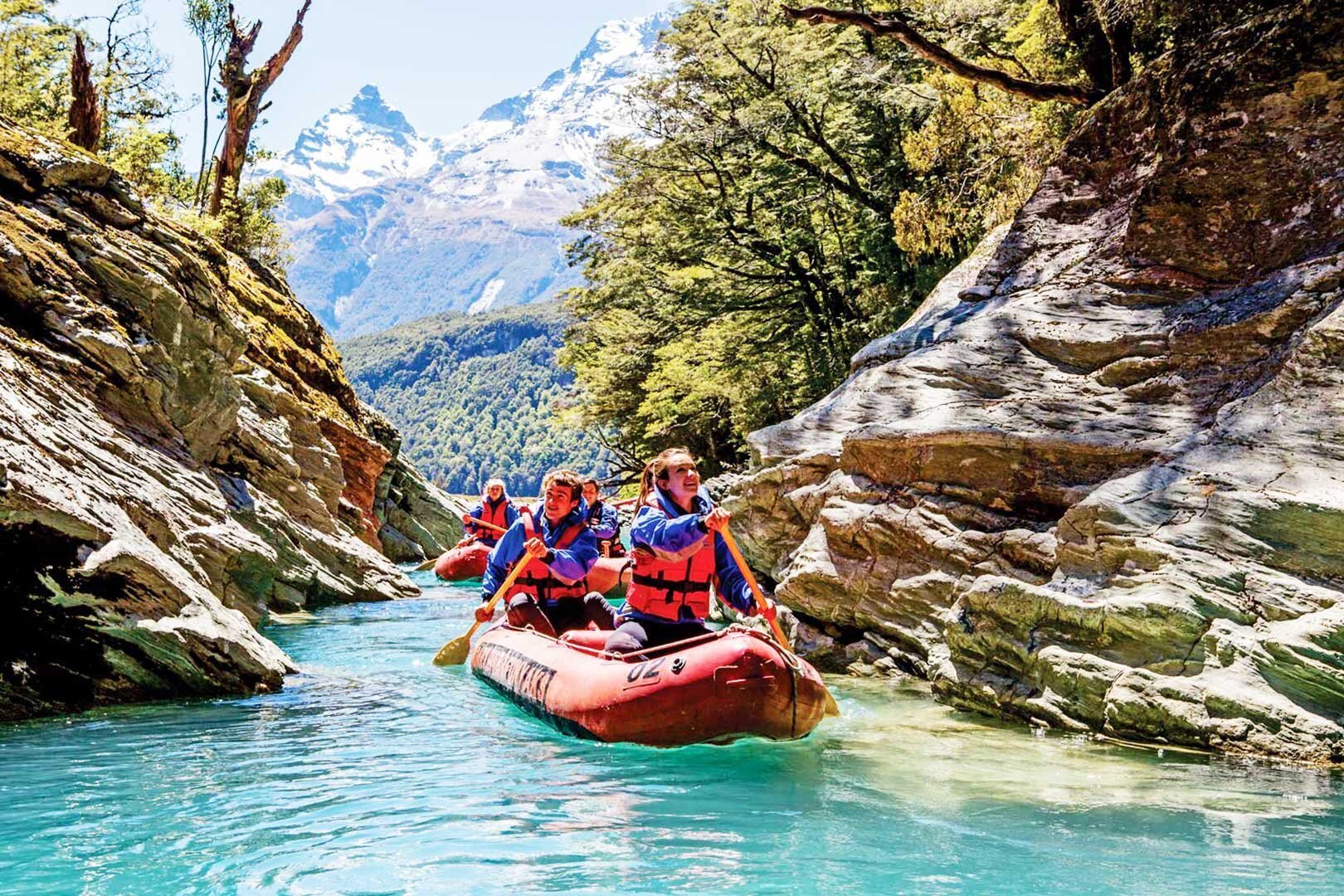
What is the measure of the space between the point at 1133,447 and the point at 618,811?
17.2ft

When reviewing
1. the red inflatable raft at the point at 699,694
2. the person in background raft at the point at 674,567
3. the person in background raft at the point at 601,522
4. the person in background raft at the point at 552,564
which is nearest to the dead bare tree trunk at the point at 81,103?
the person in background raft at the point at 601,522

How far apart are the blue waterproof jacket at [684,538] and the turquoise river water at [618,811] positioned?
1.05 meters

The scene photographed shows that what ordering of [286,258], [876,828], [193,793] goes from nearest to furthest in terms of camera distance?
[876,828], [193,793], [286,258]

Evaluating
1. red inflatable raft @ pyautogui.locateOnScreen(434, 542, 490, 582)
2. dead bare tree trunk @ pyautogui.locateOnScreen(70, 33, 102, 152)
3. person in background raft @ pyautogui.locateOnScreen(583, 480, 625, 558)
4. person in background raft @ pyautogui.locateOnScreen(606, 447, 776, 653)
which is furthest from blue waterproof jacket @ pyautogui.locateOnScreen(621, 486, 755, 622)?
dead bare tree trunk @ pyautogui.locateOnScreen(70, 33, 102, 152)

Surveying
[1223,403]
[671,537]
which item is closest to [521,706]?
[671,537]

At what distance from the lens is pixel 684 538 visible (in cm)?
724

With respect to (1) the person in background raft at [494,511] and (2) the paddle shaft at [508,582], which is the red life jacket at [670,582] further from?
(1) the person in background raft at [494,511]

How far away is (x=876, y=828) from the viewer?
535cm

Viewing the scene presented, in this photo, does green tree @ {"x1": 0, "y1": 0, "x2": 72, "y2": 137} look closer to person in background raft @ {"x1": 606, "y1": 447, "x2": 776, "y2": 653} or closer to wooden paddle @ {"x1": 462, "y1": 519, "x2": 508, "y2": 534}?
wooden paddle @ {"x1": 462, "y1": 519, "x2": 508, "y2": 534}

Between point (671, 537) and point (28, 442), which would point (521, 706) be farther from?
point (28, 442)

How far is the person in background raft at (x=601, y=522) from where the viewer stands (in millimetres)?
12555

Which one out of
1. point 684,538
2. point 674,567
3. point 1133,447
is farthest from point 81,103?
point 1133,447

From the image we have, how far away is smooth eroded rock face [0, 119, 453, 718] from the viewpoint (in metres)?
7.42

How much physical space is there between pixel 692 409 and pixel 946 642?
18.3 metres
